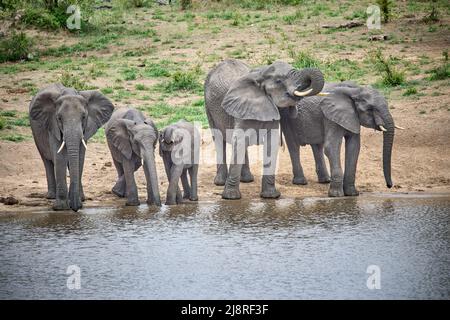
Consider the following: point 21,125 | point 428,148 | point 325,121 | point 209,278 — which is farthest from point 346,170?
point 21,125

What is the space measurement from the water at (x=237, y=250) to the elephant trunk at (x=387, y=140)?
333mm

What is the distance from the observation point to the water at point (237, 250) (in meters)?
10.8

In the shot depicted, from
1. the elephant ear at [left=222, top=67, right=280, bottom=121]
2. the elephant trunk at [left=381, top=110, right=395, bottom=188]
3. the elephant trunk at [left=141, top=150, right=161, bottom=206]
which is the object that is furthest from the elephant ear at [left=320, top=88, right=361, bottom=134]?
the elephant trunk at [left=141, top=150, right=161, bottom=206]

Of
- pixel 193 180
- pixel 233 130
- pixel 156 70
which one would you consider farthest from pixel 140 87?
pixel 193 180

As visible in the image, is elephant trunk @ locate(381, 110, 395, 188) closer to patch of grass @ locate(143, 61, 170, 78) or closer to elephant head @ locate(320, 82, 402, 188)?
elephant head @ locate(320, 82, 402, 188)

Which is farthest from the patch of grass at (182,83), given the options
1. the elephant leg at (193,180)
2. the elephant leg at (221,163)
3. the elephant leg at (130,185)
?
the elephant leg at (130,185)

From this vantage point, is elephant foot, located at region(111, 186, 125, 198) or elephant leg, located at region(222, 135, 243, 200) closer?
elephant leg, located at region(222, 135, 243, 200)

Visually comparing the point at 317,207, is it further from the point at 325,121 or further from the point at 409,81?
the point at 409,81

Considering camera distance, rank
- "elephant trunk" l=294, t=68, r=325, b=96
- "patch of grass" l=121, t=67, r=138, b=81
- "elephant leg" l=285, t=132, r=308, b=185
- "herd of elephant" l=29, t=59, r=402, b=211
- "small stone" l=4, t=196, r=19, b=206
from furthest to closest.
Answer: "patch of grass" l=121, t=67, r=138, b=81 < "elephant leg" l=285, t=132, r=308, b=185 < "small stone" l=4, t=196, r=19, b=206 < "elephant trunk" l=294, t=68, r=325, b=96 < "herd of elephant" l=29, t=59, r=402, b=211

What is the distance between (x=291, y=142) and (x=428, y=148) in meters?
2.75

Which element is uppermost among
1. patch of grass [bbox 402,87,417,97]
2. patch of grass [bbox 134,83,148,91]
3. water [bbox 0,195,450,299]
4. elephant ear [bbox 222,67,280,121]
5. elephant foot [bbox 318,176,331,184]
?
elephant ear [bbox 222,67,280,121]

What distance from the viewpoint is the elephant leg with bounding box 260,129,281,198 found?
14.7 metres

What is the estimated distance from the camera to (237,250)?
478 inches

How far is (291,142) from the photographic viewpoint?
1569 centimetres
